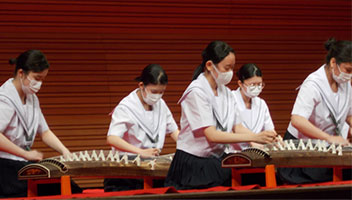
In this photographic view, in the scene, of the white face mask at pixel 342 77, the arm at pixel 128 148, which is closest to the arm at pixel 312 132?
the white face mask at pixel 342 77

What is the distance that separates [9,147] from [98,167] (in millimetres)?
562

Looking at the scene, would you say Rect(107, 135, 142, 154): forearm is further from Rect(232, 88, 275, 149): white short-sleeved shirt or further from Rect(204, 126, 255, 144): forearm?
Rect(232, 88, 275, 149): white short-sleeved shirt

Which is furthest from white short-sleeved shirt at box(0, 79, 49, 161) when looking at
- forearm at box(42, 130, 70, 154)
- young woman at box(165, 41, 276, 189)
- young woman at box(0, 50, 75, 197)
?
young woman at box(165, 41, 276, 189)

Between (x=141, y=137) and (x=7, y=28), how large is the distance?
7.92 ft

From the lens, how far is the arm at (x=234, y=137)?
329 centimetres

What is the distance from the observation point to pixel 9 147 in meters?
3.69

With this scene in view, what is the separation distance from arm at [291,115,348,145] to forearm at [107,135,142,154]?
3.61ft

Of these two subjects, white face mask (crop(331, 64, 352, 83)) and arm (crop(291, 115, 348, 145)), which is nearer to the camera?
arm (crop(291, 115, 348, 145))

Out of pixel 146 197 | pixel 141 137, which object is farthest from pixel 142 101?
pixel 146 197

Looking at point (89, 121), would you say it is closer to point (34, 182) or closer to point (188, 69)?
point (188, 69)

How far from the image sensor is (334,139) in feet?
12.2

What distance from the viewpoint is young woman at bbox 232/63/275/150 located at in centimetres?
516

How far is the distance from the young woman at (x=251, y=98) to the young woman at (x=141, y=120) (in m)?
0.86

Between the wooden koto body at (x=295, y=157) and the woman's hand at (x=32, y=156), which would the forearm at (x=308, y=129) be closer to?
the wooden koto body at (x=295, y=157)
